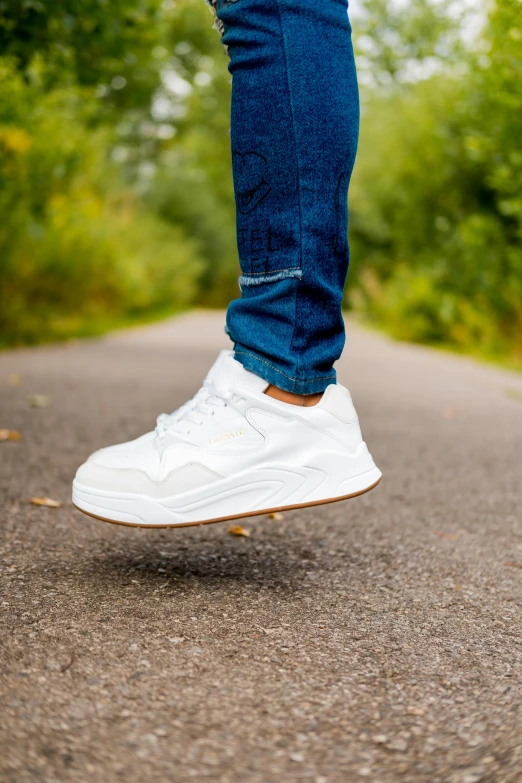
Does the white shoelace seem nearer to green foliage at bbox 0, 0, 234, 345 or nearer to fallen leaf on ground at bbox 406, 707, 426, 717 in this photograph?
fallen leaf on ground at bbox 406, 707, 426, 717

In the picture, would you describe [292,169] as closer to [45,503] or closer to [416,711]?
[416,711]

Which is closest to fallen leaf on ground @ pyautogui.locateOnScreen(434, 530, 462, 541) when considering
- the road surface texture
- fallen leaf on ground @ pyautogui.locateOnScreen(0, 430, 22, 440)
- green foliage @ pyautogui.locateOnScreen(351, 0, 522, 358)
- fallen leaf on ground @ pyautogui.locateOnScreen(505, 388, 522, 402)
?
the road surface texture

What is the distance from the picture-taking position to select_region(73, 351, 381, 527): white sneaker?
137 centimetres

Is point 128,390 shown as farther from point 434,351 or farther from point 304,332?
point 434,351

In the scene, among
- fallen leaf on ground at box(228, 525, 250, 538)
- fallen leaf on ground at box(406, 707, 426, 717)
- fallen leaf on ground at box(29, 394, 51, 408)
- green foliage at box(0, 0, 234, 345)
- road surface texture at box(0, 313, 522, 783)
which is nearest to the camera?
road surface texture at box(0, 313, 522, 783)

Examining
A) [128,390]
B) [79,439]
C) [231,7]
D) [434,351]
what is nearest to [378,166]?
[434,351]

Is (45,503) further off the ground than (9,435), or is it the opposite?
(45,503)

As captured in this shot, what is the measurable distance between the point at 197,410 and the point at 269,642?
434 mm

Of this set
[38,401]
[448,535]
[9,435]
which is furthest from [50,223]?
[448,535]

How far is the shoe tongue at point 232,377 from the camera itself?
4.62 ft

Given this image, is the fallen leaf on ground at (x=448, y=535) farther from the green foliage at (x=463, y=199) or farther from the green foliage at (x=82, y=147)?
the green foliage at (x=463, y=199)

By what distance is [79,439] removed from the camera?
2.98 metres

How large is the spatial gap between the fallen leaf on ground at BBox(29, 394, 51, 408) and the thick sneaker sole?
251 centimetres

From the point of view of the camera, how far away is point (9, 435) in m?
2.90
